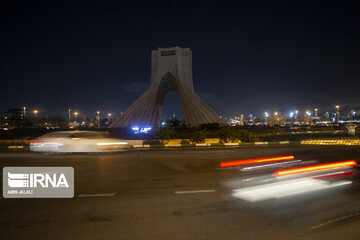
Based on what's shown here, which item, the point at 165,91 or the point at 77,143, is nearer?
the point at 77,143

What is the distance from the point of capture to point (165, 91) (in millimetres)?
59125

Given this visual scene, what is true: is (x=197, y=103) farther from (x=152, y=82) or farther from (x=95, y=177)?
(x=95, y=177)

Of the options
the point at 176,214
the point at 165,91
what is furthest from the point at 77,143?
the point at 165,91

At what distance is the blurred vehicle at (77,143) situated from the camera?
1374cm

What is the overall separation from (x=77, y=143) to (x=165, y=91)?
151ft

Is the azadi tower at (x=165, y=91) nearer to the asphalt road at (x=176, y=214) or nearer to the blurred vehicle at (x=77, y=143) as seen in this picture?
the blurred vehicle at (x=77, y=143)

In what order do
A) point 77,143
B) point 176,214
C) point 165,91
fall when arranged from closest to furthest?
point 176,214, point 77,143, point 165,91

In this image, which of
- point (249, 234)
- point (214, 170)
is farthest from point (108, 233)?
point (214, 170)

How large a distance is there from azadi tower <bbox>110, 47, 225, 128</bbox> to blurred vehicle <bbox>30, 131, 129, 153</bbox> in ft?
92.6

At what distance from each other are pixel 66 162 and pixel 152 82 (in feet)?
136

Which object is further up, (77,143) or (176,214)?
(77,143)

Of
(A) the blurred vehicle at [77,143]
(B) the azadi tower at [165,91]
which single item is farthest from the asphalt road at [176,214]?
(B) the azadi tower at [165,91]

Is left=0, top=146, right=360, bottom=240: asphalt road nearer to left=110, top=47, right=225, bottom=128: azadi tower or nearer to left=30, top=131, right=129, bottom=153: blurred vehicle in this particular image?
left=30, top=131, right=129, bottom=153: blurred vehicle

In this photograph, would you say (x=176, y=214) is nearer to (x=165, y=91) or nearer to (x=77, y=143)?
(x=77, y=143)
